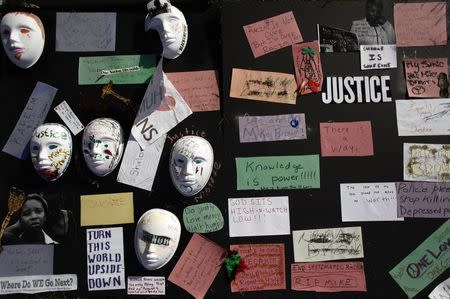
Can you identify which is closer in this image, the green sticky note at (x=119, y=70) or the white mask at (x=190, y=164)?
the white mask at (x=190, y=164)

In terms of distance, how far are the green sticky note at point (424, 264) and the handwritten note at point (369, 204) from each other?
0.13m

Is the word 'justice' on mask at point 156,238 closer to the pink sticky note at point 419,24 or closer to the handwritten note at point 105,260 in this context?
the handwritten note at point 105,260

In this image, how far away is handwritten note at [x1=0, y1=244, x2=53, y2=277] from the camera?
4.82ft

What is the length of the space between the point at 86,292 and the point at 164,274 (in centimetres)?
26

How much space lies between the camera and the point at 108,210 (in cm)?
147

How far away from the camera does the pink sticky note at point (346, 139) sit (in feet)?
4.81

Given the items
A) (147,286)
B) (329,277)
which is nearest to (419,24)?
(329,277)

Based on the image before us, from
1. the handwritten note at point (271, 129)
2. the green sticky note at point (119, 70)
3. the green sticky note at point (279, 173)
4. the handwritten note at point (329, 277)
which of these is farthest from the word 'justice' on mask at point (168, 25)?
the handwritten note at point (329, 277)

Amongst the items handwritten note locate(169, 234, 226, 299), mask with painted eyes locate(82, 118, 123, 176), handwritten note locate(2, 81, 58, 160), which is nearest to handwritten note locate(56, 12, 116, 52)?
handwritten note locate(2, 81, 58, 160)

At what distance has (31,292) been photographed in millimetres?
1463

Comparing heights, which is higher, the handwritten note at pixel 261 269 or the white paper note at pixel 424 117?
the white paper note at pixel 424 117

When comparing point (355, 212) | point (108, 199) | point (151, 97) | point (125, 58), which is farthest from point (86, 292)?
point (355, 212)

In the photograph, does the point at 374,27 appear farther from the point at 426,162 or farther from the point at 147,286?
the point at 147,286

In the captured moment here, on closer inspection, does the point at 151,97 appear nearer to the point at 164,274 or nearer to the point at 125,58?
the point at 125,58
